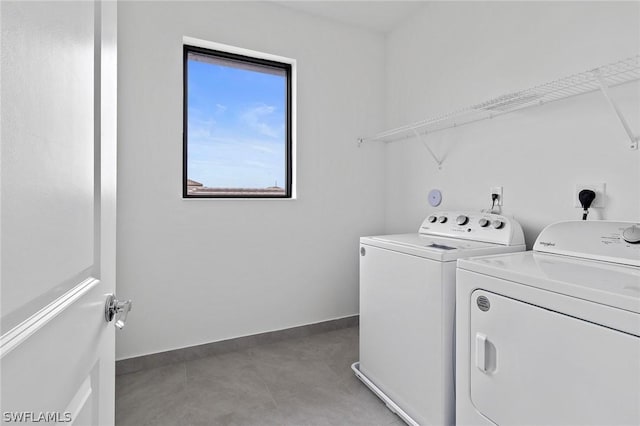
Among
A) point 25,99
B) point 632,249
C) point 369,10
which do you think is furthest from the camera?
point 369,10

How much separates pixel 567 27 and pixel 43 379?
2.25 metres

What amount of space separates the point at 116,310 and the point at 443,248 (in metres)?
1.34

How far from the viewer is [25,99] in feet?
1.23

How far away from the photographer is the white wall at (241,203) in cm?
208

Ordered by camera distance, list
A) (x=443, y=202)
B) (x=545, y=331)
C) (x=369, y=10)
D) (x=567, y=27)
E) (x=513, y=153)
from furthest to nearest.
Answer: (x=369, y=10)
(x=443, y=202)
(x=513, y=153)
(x=567, y=27)
(x=545, y=331)

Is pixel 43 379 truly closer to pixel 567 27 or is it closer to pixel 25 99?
pixel 25 99

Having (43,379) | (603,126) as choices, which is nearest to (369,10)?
(603,126)

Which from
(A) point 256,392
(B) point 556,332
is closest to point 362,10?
(B) point 556,332

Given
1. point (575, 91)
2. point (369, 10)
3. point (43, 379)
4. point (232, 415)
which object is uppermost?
point (369, 10)

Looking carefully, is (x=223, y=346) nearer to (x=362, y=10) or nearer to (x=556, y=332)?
(x=556, y=332)

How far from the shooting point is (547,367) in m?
0.99

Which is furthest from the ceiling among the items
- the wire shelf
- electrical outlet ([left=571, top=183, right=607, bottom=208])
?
electrical outlet ([left=571, top=183, right=607, bottom=208])

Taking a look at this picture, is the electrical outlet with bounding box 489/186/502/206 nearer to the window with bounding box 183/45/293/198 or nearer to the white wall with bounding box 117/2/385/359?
the white wall with bounding box 117/2/385/359

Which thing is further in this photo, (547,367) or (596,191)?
(596,191)
